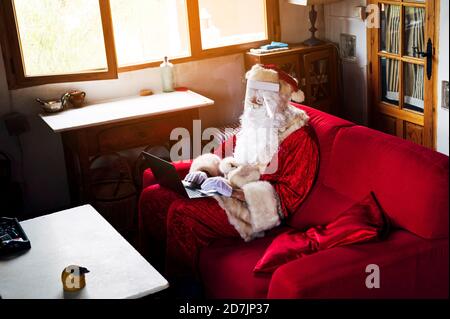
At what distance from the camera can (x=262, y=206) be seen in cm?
287

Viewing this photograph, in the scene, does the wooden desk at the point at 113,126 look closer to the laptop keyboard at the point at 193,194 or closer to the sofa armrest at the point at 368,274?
the laptop keyboard at the point at 193,194

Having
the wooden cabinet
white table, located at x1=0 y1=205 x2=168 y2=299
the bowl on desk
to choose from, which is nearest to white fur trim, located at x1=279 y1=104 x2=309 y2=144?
white table, located at x1=0 y1=205 x2=168 y2=299

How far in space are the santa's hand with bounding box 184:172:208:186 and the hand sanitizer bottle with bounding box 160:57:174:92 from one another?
1.24 meters

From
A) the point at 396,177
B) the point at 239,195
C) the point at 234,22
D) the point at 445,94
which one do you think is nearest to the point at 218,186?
the point at 239,195

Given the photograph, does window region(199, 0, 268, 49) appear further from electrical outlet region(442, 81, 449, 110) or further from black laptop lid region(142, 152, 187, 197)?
black laptop lid region(142, 152, 187, 197)

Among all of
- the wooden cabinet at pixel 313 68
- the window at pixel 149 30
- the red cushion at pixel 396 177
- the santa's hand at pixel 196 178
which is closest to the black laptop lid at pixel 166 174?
the santa's hand at pixel 196 178

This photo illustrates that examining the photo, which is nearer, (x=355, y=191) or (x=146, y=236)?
(x=355, y=191)

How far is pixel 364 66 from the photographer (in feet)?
14.6

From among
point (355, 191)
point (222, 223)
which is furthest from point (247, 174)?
point (355, 191)

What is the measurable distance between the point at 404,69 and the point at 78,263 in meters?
2.54

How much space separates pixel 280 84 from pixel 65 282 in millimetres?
1426

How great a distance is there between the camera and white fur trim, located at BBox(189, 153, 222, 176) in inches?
129

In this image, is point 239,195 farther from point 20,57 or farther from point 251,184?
point 20,57
